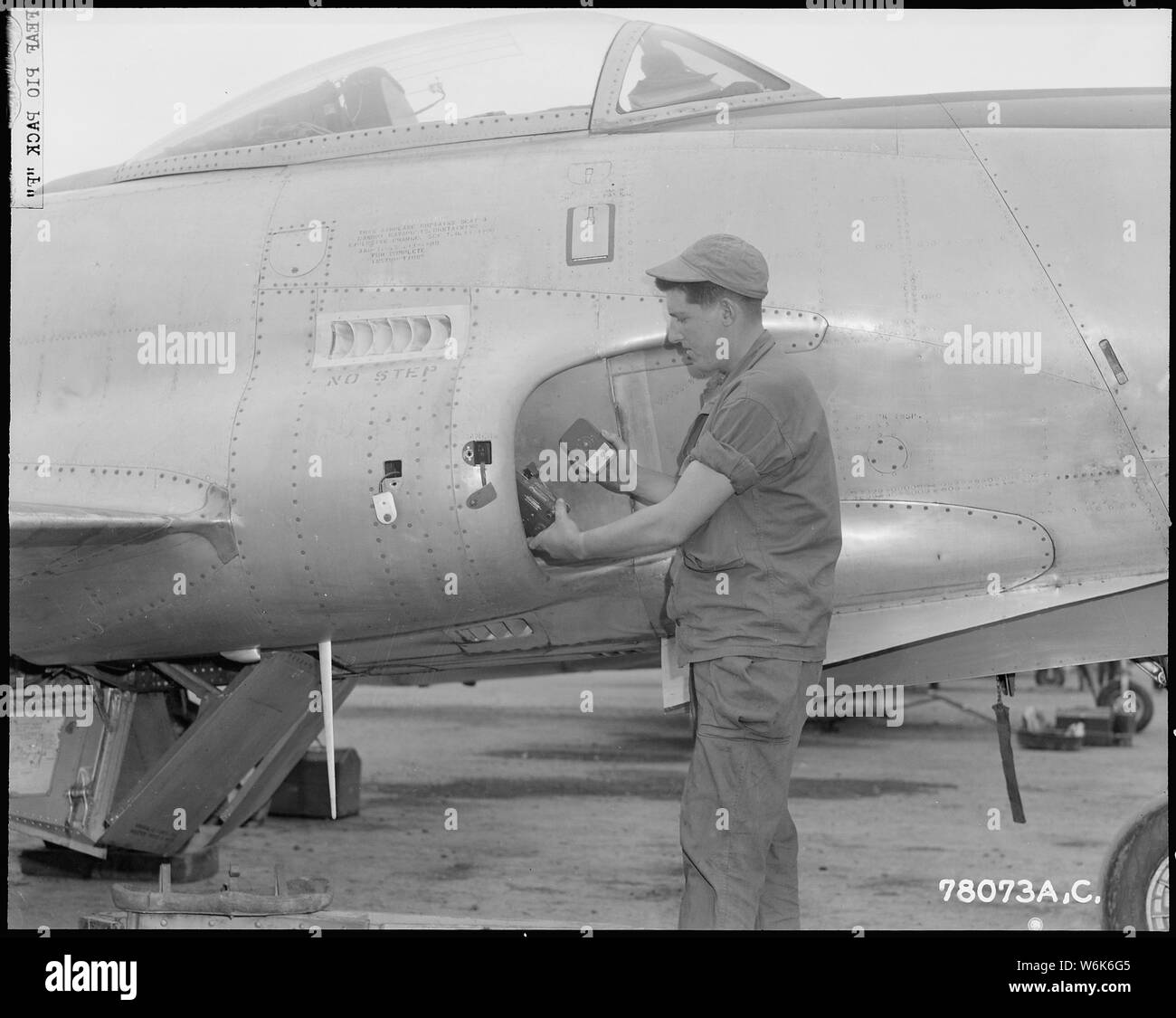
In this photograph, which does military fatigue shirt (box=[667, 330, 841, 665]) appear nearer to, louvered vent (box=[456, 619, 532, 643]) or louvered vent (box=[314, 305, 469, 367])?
louvered vent (box=[314, 305, 469, 367])

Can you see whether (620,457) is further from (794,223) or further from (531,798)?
(531,798)

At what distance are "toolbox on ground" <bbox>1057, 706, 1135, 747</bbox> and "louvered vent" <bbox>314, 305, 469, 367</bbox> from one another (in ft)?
32.6

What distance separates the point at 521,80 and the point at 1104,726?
10058 millimetres

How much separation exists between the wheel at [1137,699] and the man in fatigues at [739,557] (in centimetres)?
1038

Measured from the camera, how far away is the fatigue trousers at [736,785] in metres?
3.38

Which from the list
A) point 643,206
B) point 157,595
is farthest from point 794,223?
point 157,595

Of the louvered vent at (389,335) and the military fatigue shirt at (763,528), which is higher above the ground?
the louvered vent at (389,335)

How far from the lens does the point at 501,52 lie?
5031 mm

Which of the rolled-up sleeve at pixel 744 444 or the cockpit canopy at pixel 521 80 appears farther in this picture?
the cockpit canopy at pixel 521 80

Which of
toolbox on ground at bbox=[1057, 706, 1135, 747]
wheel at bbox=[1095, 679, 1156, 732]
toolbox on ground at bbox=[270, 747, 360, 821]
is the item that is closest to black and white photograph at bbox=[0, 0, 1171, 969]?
toolbox on ground at bbox=[270, 747, 360, 821]

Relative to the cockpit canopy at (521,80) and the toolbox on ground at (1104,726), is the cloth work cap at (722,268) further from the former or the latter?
the toolbox on ground at (1104,726)

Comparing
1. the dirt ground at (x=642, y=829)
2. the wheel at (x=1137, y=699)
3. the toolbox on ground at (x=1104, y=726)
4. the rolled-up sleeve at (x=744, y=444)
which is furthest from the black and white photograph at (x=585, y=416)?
the wheel at (x=1137, y=699)

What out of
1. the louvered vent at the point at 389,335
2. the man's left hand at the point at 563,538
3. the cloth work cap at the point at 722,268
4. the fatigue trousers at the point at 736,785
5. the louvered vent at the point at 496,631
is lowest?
the fatigue trousers at the point at 736,785

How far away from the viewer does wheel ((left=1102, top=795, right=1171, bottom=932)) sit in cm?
453
